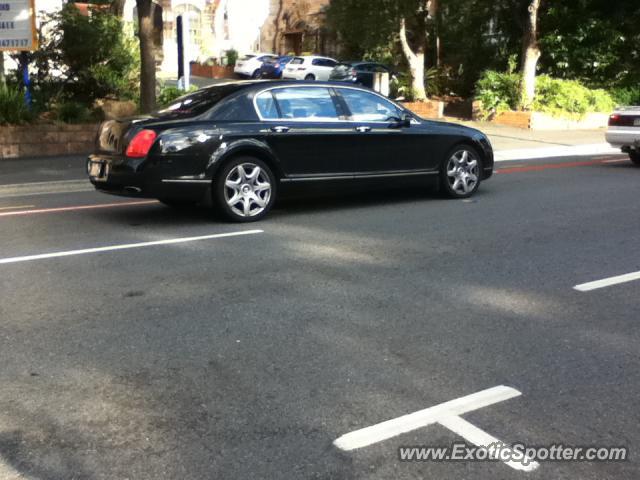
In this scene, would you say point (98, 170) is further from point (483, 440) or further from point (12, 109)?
point (12, 109)

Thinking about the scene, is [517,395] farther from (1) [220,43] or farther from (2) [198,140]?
(1) [220,43]

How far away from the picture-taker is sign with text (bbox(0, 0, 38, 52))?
53.3 feet

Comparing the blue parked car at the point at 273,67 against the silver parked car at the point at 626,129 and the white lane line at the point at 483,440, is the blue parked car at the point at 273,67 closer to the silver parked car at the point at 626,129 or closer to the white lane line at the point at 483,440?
the silver parked car at the point at 626,129

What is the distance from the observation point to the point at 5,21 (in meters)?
16.3

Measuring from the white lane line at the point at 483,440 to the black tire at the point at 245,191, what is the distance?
5.10 m

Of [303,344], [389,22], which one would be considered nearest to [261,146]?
[303,344]

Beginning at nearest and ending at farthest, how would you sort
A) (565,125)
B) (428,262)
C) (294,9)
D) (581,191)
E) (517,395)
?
1. (517,395)
2. (428,262)
3. (581,191)
4. (565,125)
5. (294,9)

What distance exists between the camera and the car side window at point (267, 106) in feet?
28.9

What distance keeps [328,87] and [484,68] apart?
1991 centimetres

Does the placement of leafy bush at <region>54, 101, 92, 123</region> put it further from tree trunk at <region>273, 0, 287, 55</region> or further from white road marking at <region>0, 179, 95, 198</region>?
tree trunk at <region>273, 0, 287, 55</region>

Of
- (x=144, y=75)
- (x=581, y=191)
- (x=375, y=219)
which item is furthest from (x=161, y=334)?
(x=144, y=75)

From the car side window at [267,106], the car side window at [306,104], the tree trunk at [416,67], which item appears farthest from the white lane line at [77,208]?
the tree trunk at [416,67]

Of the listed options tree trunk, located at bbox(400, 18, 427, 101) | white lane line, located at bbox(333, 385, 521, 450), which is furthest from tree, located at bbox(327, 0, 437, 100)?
white lane line, located at bbox(333, 385, 521, 450)

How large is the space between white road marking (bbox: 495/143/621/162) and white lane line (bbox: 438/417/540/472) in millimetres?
12734
